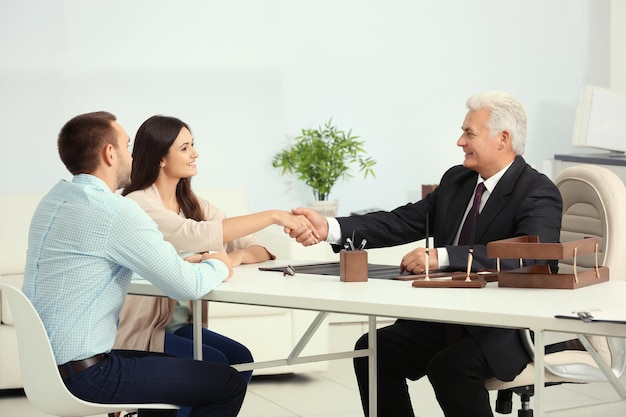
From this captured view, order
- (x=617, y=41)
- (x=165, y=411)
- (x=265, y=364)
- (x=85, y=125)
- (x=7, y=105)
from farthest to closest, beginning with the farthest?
(x=617, y=41) → (x=7, y=105) → (x=265, y=364) → (x=165, y=411) → (x=85, y=125)

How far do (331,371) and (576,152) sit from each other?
256 centimetres

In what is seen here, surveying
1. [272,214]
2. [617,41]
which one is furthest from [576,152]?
[272,214]

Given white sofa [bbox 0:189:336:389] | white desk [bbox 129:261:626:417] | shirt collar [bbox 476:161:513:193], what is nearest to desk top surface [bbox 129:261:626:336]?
white desk [bbox 129:261:626:417]

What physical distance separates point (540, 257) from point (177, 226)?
3.64 feet

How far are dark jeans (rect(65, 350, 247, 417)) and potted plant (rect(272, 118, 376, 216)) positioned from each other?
341 centimetres

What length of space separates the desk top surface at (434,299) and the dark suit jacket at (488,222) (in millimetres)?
237

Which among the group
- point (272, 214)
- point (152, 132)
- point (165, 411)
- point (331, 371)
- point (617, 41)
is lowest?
point (331, 371)

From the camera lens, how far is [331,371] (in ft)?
16.2

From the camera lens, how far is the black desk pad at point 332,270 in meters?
2.81

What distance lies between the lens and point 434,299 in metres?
2.25

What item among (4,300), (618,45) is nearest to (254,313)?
(4,300)

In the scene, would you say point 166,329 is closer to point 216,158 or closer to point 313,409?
point 313,409

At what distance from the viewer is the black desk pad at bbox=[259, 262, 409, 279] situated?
281 centimetres

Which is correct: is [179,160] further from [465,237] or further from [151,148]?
[465,237]
